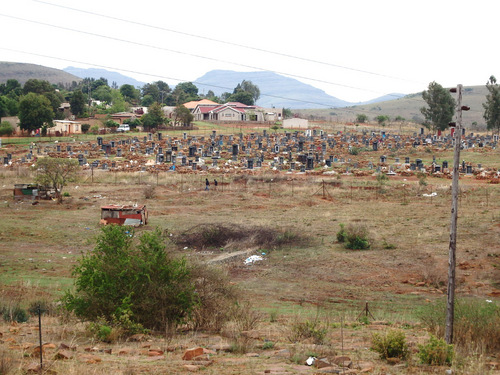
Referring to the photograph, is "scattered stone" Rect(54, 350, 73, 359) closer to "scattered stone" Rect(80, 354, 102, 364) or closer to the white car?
"scattered stone" Rect(80, 354, 102, 364)

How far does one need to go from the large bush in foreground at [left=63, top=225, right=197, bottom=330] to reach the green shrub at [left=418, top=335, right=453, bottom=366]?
489 cm

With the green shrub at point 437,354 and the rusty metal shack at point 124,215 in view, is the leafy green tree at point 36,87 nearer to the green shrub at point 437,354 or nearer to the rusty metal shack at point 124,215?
the rusty metal shack at point 124,215

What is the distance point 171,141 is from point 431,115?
41.3m

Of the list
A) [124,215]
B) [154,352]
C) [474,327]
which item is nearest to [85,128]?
[124,215]

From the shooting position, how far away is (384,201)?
112 ft

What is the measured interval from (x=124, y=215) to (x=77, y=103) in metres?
70.0

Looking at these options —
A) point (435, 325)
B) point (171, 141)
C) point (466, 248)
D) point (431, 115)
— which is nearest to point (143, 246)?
point (435, 325)

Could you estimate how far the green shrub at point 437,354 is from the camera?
30.5 feet

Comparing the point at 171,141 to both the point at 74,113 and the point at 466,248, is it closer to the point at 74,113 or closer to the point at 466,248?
the point at 74,113

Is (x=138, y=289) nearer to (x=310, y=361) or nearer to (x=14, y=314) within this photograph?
(x=14, y=314)

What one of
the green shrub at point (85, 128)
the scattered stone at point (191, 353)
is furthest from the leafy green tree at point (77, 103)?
the scattered stone at point (191, 353)

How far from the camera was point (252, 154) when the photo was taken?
189 ft

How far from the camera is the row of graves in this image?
48403 millimetres

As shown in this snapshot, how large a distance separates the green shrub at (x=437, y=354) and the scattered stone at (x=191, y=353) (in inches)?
149
